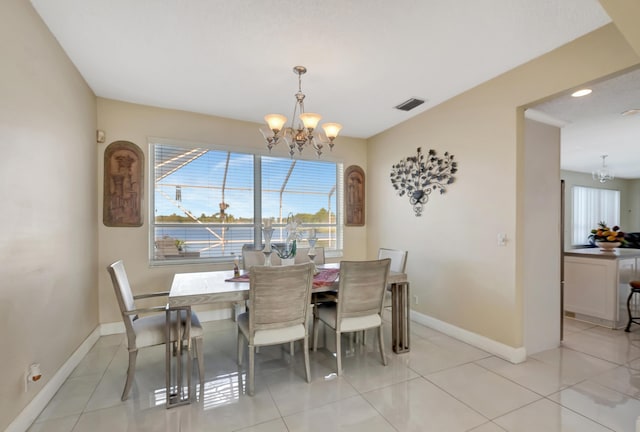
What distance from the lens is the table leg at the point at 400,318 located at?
9.53ft

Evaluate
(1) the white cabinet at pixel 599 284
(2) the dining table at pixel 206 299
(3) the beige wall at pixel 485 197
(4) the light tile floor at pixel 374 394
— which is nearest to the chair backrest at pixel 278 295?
(2) the dining table at pixel 206 299

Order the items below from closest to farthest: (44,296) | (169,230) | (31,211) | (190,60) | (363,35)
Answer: (31,211), (44,296), (363,35), (190,60), (169,230)

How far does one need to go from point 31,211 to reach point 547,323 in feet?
15.0

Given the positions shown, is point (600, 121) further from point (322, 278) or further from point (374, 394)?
point (374, 394)

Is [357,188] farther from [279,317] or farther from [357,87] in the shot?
[279,317]

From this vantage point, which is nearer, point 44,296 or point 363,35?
point 44,296

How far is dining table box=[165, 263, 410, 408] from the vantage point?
2086mm

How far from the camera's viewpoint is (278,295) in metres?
2.20

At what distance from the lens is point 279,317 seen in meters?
2.25

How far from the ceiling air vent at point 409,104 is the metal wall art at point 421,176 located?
0.56 metres

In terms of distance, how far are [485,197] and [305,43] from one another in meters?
2.29

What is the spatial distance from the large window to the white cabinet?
346 cm

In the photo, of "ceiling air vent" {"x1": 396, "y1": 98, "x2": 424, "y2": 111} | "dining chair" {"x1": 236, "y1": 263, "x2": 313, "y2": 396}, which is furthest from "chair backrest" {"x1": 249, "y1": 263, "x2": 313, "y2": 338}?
"ceiling air vent" {"x1": 396, "y1": 98, "x2": 424, "y2": 111}

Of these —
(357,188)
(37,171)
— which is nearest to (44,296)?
(37,171)
